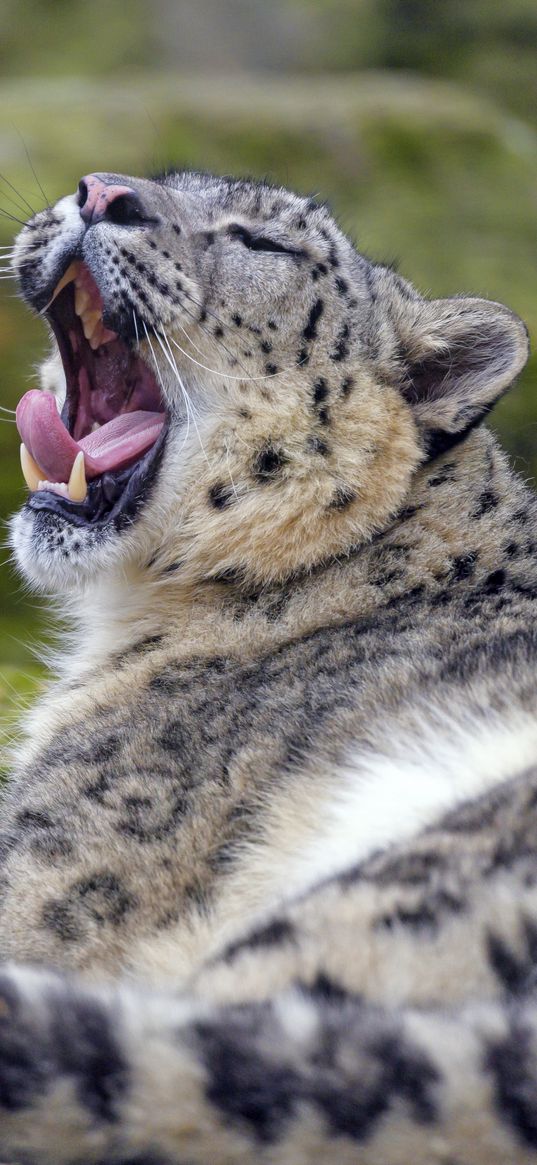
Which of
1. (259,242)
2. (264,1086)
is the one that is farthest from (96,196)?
(264,1086)

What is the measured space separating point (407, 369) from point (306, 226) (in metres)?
0.59

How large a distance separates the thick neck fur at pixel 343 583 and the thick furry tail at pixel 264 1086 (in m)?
1.78

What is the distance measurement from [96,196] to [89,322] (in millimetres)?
384

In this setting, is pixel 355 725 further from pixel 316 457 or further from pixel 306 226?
pixel 306 226

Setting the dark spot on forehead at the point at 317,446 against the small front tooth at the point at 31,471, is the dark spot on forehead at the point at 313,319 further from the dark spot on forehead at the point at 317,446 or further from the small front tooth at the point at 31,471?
the small front tooth at the point at 31,471

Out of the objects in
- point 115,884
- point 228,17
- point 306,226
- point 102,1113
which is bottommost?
point 115,884

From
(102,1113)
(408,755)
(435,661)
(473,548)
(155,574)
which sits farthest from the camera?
(155,574)

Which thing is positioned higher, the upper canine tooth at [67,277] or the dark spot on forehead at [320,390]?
the upper canine tooth at [67,277]

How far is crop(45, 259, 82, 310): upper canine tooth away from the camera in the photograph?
3881 millimetres

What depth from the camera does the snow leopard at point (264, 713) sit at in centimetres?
162

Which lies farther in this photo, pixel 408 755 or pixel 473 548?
pixel 473 548

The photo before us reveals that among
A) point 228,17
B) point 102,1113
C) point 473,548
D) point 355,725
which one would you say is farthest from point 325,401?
point 228,17

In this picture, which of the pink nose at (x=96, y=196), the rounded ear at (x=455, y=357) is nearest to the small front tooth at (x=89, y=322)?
the pink nose at (x=96, y=196)

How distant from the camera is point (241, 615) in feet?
11.7
